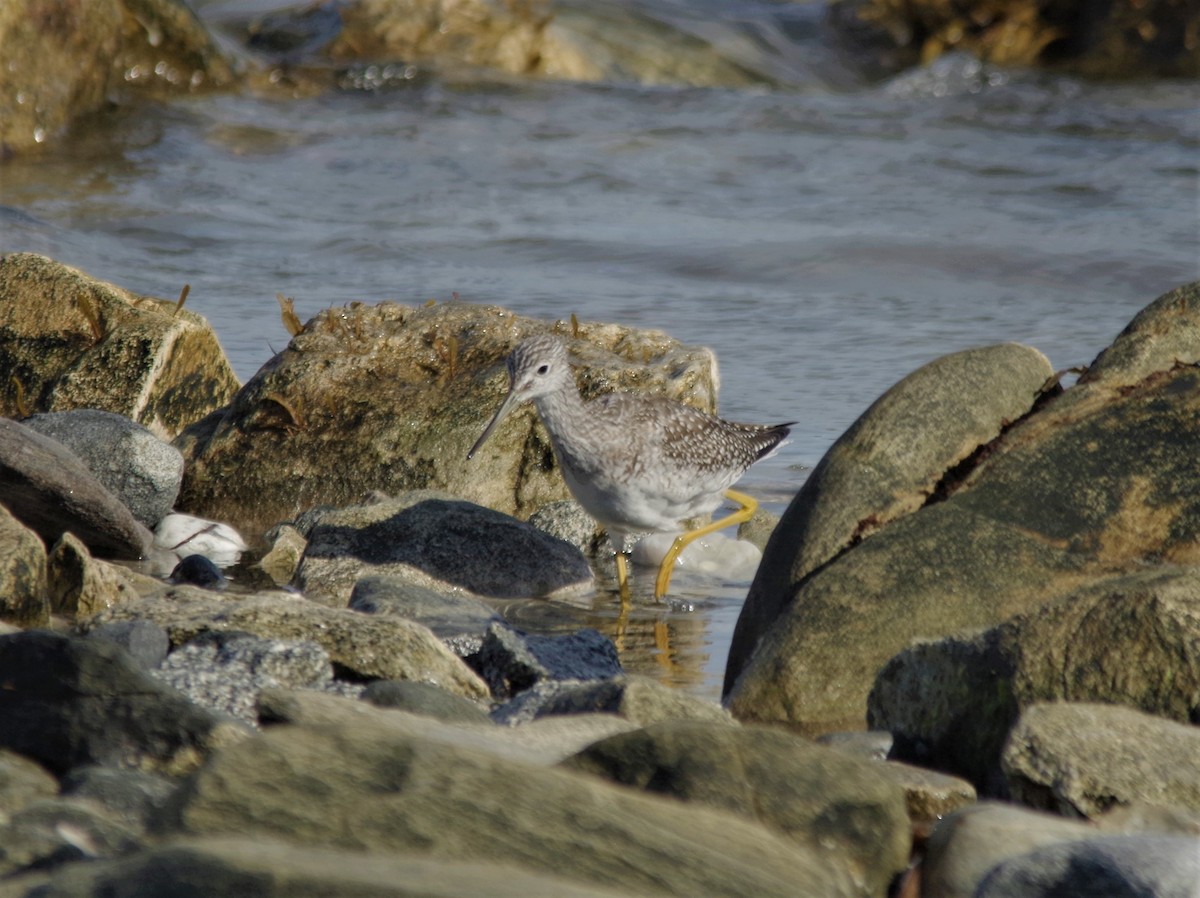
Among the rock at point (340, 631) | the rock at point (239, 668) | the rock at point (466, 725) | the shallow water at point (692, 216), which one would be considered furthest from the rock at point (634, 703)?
the shallow water at point (692, 216)

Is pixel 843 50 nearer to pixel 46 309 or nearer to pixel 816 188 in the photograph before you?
pixel 816 188

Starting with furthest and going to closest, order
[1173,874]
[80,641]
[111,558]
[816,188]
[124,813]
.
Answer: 1. [816,188]
2. [111,558]
3. [80,641]
4. [124,813]
5. [1173,874]

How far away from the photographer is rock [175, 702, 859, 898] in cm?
266

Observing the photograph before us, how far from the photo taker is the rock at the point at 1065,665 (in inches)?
151

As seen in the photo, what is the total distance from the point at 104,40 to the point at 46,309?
10.2 m

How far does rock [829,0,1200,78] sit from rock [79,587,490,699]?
19.2 m

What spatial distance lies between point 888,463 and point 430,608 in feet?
5.59

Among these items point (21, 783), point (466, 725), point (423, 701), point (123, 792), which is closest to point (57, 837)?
point (123, 792)

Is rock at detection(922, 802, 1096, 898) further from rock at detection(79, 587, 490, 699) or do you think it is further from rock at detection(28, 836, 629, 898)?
rock at detection(79, 587, 490, 699)

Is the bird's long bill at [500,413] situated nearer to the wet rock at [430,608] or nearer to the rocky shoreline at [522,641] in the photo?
the rocky shoreline at [522,641]

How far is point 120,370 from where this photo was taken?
26.0ft

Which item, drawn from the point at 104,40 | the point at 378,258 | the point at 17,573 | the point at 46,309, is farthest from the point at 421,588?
the point at 104,40

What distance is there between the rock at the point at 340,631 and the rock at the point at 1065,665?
1.44m

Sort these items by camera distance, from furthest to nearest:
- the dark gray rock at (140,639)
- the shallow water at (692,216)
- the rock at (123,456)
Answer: the shallow water at (692,216) < the rock at (123,456) < the dark gray rock at (140,639)
